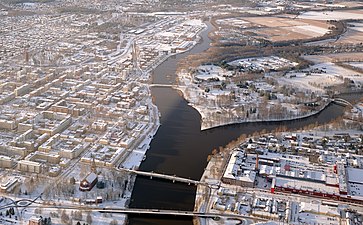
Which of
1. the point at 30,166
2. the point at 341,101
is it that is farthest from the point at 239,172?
the point at 341,101

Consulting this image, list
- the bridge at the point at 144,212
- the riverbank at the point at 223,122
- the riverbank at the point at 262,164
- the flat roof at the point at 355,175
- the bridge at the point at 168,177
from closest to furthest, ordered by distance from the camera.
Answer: the bridge at the point at 144,212, the riverbank at the point at 262,164, the bridge at the point at 168,177, the flat roof at the point at 355,175, the riverbank at the point at 223,122

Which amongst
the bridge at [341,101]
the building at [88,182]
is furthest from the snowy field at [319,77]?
the building at [88,182]

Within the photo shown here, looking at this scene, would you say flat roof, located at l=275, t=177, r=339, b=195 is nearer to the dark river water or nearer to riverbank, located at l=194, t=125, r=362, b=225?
riverbank, located at l=194, t=125, r=362, b=225

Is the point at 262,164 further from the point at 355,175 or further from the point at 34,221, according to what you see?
the point at 34,221

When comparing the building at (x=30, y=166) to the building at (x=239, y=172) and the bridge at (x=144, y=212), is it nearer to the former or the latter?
the bridge at (x=144, y=212)

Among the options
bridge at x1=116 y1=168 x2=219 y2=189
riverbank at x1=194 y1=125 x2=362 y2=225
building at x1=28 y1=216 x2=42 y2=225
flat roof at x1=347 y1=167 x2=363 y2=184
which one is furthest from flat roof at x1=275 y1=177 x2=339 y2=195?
building at x1=28 y1=216 x2=42 y2=225
